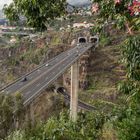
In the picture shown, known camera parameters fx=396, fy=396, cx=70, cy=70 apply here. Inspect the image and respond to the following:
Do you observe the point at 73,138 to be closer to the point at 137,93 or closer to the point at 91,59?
the point at 137,93

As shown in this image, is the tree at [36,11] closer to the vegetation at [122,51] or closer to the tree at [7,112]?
the vegetation at [122,51]

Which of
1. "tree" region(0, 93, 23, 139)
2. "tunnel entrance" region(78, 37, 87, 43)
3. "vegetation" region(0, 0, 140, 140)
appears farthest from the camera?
"tunnel entrance" region(78, 37, 87, 43)

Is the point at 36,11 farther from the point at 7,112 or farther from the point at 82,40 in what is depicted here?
the point at 82,40

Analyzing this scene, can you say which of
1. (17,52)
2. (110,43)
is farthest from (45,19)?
(17,52)

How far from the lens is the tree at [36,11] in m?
11.0

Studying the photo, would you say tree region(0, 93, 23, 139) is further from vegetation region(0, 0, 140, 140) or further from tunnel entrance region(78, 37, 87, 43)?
tunnel entrance region(78, 37, 87, 43)

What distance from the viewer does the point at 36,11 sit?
11344 mm

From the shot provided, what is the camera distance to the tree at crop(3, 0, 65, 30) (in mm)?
11000

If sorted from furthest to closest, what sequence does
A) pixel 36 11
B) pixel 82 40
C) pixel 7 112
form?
pixel 82 40, pixel 7 112, pixel 36 11

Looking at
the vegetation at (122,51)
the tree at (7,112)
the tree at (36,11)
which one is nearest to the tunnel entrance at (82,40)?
the tree at (7,112)

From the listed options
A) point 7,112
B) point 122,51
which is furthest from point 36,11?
point 7,112

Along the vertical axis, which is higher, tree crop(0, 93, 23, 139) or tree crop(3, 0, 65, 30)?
tree crop(3, 0, 65, 30)

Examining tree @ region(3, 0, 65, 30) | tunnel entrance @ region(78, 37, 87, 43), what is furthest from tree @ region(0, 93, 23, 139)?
tunnel entrance @ region(78, 37, 87, 43)

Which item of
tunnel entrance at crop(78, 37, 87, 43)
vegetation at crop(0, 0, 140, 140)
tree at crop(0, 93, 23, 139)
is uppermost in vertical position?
vegetation at crop(0, 0, 140, 140)
